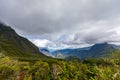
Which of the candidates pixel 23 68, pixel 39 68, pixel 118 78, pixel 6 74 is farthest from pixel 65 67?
pixel 118 78

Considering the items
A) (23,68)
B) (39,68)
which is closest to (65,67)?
(39,68)

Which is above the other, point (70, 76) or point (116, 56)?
point (116, 56)

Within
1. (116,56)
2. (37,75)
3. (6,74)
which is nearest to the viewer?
(116,56)

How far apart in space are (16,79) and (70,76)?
38.1 metres

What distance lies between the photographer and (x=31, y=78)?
13550 centimetres

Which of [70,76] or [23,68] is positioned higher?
[23,68]

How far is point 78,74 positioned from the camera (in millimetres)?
139375

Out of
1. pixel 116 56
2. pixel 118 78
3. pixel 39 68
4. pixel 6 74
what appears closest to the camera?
pixel 116 56

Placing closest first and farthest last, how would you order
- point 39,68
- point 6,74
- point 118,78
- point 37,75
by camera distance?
point 118,78, point 6,74, point 37,75, point 39,68

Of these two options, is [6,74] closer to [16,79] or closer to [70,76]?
[16,79]

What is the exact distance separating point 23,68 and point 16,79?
19231 mm

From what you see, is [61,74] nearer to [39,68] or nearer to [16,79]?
[39,68]

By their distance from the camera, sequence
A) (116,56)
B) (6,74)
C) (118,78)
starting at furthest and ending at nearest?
(6,74)
(118,78)
(116,56)

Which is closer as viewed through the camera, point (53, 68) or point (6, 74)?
point (6, 74)
